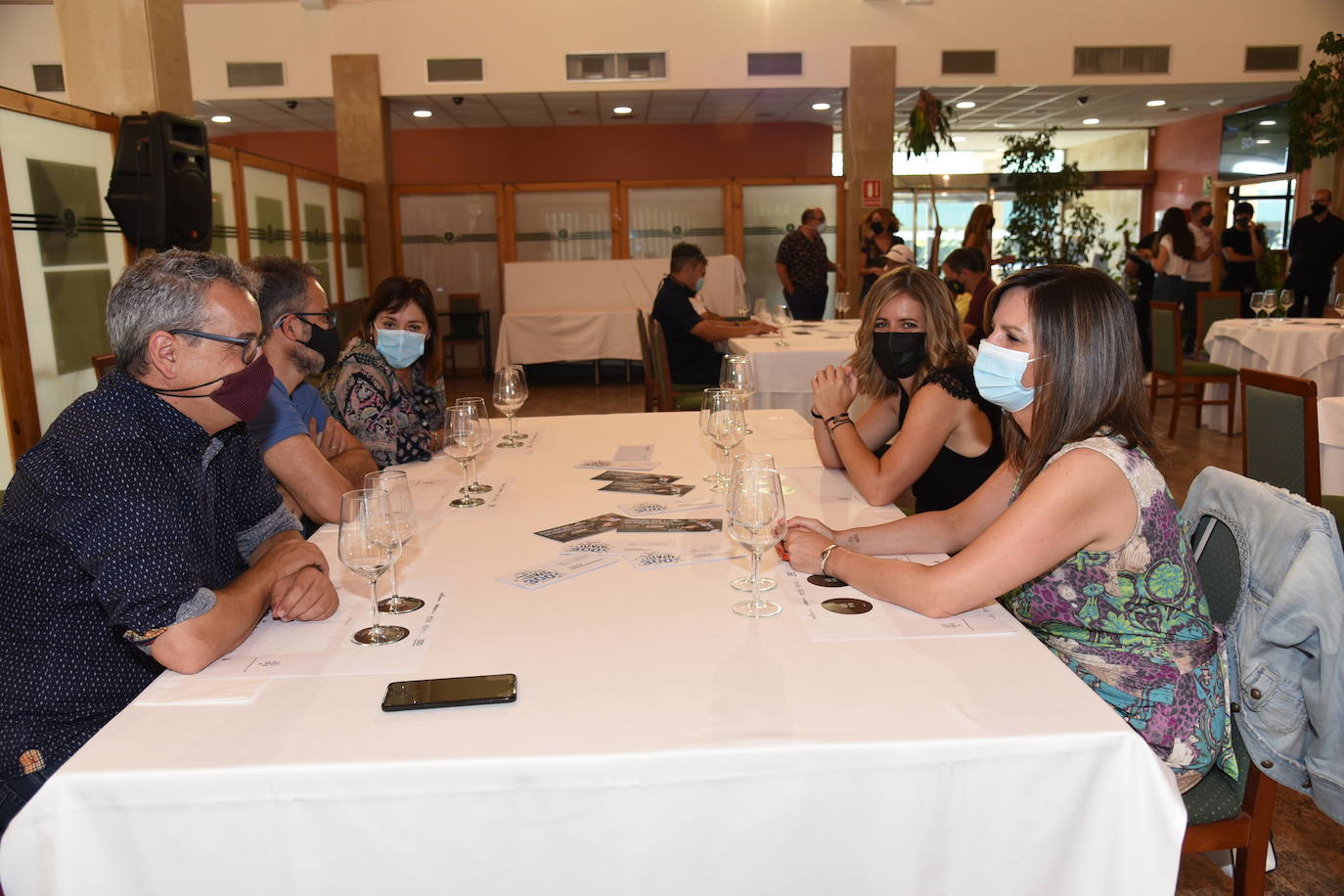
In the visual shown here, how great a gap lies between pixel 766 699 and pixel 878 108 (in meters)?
10.00

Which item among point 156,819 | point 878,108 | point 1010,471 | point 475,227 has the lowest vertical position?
point 156,819

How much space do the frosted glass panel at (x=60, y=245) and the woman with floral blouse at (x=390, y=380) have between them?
7.32 feet

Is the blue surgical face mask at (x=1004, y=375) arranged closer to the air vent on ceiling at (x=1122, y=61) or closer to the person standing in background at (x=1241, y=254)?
the air vent on ceiling at (x=1122, y=61)

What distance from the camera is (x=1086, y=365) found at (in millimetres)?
1636

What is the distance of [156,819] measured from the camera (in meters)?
1.15

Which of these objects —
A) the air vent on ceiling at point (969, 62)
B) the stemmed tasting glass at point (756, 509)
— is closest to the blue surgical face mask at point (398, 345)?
the stemmed tasting glass at point (756, 509)

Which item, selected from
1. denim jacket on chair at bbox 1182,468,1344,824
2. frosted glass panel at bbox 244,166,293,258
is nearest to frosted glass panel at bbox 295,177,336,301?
frosted glass panel at bbox 244,166,293,258

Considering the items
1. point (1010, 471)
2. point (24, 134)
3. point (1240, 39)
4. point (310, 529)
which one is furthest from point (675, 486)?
point (1240, 39)

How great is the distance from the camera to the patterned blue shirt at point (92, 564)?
142 cm

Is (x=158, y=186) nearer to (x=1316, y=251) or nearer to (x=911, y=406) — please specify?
(x=911, y=406)

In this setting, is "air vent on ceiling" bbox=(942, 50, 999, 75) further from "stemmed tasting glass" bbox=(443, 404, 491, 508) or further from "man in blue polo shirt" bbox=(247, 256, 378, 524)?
"stemmed tasting glass" bbox=(443, 404, 491, 508)

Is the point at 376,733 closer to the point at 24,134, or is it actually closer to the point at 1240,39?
the point at 24,134

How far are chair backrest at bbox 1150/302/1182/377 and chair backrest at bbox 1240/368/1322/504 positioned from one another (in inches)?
142

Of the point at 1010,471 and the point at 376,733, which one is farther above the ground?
the point at 1010,471
